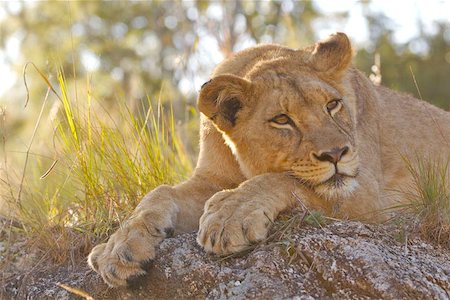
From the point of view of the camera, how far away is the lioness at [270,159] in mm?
4168

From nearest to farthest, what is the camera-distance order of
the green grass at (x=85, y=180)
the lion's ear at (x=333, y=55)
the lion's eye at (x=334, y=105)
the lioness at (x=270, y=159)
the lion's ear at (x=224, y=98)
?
1. the lioness at (x=270, y=159)
2. the lion's ear at (x=224, y=98)
3. the lion's eye at (x=334, y=105)
4. the green grass at (x=85, y=180)
5. the lion's ear at (x=333, y=55)

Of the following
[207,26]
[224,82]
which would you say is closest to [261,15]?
[207,26]

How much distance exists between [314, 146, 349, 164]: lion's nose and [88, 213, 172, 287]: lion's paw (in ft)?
3.03

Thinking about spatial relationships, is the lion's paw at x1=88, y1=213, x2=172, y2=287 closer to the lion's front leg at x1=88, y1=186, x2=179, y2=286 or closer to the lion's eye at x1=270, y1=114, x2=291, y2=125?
the lion's front leg at x1=88, y1=186, x2=179, y2=286

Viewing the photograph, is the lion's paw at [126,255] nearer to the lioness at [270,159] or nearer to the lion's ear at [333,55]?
the lioness at [270,159]

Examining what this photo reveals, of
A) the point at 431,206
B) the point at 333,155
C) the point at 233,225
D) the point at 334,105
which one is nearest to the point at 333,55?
the point at 334,105

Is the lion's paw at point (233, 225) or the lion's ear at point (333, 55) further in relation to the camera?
the lion's ear at point (333, 55)

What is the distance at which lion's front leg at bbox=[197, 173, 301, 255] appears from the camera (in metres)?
4.04

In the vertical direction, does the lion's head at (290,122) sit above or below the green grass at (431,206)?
above

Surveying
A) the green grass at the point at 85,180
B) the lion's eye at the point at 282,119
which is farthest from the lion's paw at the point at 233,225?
the green grass at the point at 85,180

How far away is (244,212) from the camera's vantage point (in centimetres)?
416

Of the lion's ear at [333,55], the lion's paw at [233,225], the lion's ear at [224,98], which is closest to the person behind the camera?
the lion's paw at [233,225]

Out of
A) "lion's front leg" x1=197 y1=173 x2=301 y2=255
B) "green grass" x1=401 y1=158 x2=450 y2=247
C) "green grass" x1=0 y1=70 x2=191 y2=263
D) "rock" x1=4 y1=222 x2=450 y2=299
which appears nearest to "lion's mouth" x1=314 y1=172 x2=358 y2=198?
"lion's front leg" x1=197 y1=173 x2=301 y2=255

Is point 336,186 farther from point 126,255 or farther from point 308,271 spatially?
point 126,255
